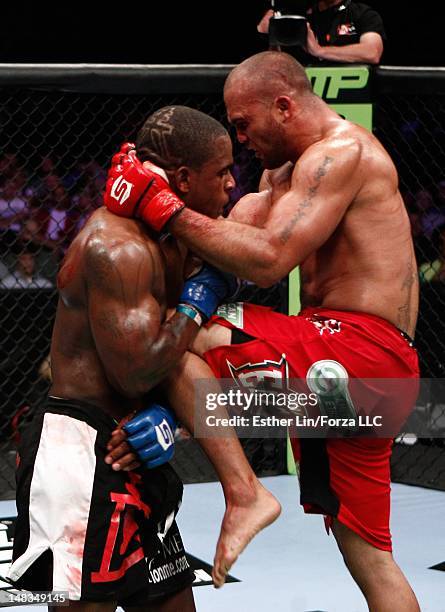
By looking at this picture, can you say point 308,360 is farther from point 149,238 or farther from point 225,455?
point 149,238

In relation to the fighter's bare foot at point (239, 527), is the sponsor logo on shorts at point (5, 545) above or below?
below

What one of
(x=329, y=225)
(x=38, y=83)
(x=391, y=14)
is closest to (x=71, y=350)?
(x=329, y=225)

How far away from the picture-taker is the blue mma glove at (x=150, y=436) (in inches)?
74.9

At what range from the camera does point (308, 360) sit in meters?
2.15

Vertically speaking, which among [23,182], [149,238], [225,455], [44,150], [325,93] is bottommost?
[44,150]

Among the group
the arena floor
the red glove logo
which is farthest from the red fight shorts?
the arena floor

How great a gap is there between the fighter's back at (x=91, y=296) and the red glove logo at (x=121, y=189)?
0.12ft

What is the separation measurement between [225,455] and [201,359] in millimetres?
202

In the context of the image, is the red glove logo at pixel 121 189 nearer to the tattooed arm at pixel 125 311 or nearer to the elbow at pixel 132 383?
the tattooed arm at pixel 125 311

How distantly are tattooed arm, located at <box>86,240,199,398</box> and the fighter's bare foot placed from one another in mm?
349

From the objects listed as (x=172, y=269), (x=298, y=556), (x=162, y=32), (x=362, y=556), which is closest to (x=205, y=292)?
(x=172, y=269)

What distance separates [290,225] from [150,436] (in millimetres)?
518

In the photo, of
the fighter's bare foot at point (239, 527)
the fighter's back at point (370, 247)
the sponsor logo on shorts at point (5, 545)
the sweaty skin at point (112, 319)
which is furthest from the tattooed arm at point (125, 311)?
the sponsor logo on shorts at point (5, 545)

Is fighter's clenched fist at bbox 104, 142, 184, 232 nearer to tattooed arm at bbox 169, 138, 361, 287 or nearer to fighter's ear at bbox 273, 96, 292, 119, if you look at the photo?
tattooed arm at bbox 169, 138, 361, 287
